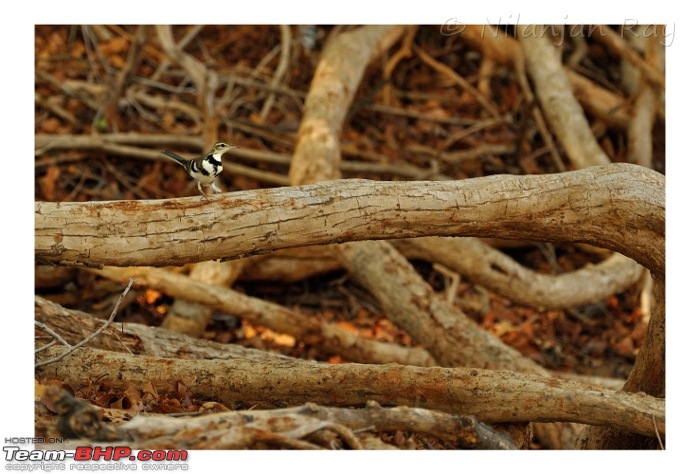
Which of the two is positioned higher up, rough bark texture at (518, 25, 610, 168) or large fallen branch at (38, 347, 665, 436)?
rough bark texture at (518, 25, 610, 168)

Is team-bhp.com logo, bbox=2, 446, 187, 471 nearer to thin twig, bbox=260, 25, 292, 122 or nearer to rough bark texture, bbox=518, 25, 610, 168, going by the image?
rough bark texture, bbox=518, 25, 610, 168

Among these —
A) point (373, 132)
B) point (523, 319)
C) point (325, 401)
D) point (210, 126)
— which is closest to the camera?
point (325, 401)

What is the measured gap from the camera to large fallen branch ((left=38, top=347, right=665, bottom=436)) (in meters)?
3.15

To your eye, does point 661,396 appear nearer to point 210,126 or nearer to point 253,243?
point 253,243

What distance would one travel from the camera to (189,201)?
3092 mm

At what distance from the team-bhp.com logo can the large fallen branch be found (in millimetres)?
672

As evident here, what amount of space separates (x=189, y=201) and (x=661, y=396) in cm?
225

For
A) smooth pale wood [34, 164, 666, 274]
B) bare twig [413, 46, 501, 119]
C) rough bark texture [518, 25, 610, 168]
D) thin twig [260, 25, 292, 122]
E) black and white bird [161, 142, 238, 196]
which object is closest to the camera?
smooth pale wood [34, 164, 666, 274]

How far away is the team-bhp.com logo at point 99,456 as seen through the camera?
8.76 feet

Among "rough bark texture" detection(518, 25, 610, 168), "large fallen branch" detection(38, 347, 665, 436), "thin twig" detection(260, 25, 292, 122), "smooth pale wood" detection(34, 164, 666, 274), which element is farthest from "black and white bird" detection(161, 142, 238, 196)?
"thin twig" detection(260, 25, 292, 122)

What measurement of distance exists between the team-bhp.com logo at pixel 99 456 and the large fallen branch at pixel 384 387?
672mm

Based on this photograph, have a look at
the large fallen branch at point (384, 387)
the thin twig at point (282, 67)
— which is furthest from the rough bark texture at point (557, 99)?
the large fallen branch at point (384, 387)
